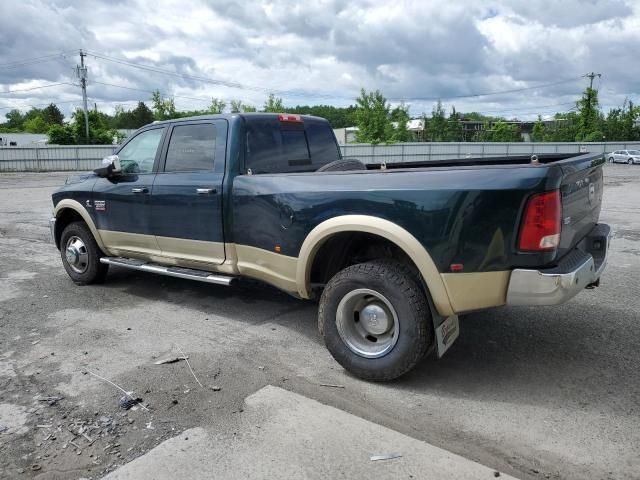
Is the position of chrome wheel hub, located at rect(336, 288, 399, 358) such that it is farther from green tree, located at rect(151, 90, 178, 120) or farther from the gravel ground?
green tree, located at rect(151, 90, 178, 120)

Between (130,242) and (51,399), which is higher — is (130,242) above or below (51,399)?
above

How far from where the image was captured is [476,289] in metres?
3.35

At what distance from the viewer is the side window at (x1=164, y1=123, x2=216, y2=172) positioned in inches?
198

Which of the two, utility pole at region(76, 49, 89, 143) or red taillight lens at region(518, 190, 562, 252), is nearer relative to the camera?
red taillight lens at region(518, 190, 562, 252)

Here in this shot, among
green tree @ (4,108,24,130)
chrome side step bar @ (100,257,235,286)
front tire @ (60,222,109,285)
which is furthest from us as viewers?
green tree @ (4,108,24,130)

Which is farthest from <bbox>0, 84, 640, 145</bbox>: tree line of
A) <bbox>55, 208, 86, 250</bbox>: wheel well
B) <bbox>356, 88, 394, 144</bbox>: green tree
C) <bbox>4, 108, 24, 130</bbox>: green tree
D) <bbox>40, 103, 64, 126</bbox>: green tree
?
<bbox>4, 108, 24, 130</bbox>: green tree

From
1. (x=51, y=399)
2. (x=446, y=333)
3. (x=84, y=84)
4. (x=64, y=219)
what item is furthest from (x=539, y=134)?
(x=51, y=399)

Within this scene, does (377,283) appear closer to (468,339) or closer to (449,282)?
(449,282)

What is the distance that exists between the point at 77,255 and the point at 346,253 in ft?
12.6

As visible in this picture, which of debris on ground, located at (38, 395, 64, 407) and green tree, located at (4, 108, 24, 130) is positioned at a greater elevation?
green tree, located at (4, 108, 24, 130)

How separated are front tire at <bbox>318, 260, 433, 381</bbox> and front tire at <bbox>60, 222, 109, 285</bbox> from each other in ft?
11.7

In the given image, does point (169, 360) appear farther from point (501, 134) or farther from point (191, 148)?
point (501, 134)

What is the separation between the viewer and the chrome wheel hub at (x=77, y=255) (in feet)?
21.1

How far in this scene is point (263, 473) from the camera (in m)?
2.75
